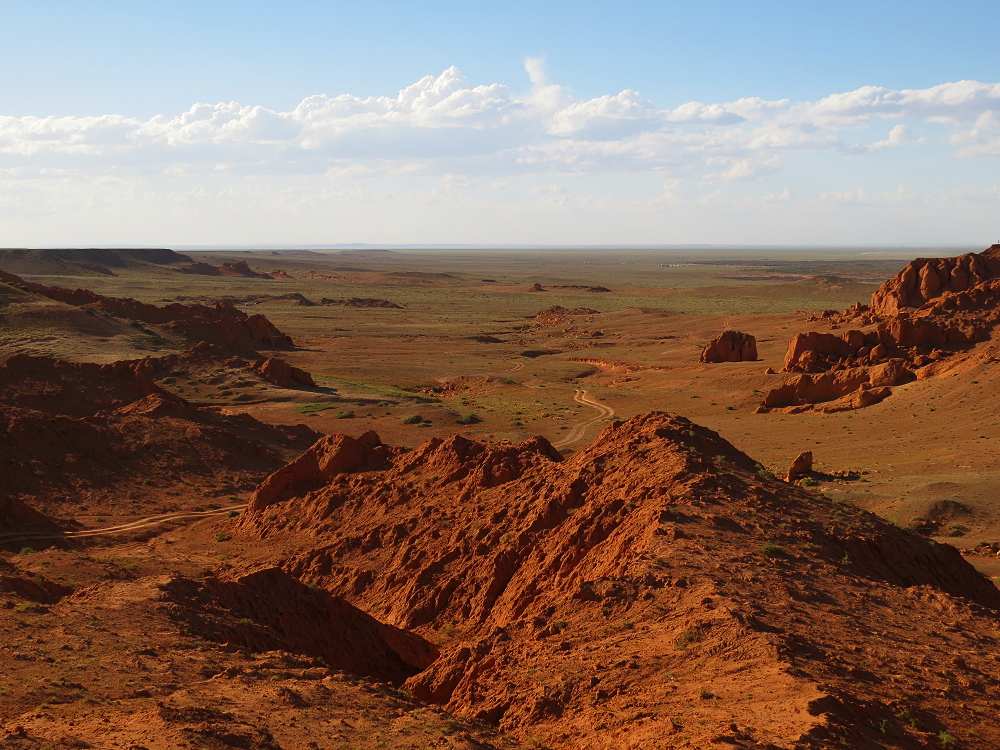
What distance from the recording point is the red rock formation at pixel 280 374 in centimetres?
5247

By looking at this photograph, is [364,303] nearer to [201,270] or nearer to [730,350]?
[730,350]

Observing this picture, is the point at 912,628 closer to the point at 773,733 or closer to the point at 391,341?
the point at 773,733

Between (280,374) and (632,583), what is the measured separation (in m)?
40.9

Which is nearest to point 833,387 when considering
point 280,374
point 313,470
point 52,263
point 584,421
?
point 584,421

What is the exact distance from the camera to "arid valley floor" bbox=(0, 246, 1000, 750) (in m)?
11.6

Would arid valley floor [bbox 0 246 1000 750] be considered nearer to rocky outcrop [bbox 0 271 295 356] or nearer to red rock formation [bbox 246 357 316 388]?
red rock formation [bbox 246 357 316 388]

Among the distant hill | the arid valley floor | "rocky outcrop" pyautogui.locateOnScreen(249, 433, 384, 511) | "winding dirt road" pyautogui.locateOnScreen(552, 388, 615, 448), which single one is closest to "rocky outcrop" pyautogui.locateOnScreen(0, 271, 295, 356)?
the arid valley floor

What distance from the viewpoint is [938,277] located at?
58906mm

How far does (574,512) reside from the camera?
1855cm

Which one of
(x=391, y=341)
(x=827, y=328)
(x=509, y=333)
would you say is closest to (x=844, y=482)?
(x=827, y=328)

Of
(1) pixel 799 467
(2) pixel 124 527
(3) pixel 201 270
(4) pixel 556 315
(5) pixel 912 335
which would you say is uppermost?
(3) pixel 201 270

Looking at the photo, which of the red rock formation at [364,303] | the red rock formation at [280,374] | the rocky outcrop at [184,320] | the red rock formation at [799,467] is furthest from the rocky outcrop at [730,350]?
the red rock formation at [364,303]

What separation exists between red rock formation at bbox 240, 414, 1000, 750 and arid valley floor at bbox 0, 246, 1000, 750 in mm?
61

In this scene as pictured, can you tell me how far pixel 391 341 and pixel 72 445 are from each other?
56454 mm
